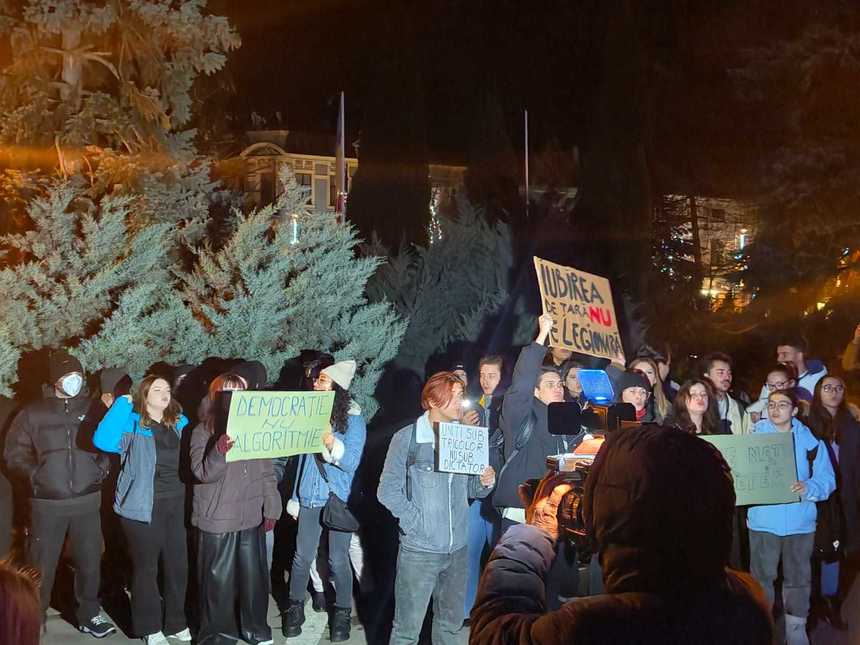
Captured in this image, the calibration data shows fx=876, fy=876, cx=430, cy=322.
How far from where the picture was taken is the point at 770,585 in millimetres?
6465

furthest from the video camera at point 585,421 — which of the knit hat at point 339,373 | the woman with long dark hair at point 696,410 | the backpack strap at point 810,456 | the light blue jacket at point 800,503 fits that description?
the backpack strap at point 810,456

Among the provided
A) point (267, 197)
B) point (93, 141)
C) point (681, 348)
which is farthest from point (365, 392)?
point (267, 197)

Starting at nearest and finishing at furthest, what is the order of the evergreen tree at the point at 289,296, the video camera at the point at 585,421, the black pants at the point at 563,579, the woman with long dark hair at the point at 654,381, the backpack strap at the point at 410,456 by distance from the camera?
1. the black pants at the point at 563,579
2. the video camera at the point at 585,421
3. the backpack strap at the point at 410,456
4. the woman with long dark hair at the point at 654,381
5. the evergreen tree at the point at 289,296

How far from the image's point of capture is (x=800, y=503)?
6320 millimetres

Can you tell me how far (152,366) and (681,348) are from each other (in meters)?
14.6

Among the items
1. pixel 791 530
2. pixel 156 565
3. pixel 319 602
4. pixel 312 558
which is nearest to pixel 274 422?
pixel 312 558

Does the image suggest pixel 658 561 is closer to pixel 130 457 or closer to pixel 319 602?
pixel 130 457

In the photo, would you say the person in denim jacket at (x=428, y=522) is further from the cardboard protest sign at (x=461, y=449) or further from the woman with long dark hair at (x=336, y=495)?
the woman with long dark hair at (x=336, y=495)

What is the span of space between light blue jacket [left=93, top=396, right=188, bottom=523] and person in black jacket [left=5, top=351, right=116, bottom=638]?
0.73 feet

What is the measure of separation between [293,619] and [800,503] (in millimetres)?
3852

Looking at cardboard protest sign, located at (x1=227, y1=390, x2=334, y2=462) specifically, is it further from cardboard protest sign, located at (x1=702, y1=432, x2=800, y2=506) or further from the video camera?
cardboard protest sign, located at (x1=702, y1=432, x2=800, y2=506)

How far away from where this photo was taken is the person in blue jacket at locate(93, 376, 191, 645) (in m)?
6.36

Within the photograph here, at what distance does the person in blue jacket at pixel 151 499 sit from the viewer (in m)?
6.36

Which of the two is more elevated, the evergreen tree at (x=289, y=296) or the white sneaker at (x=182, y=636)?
the evergreen tree at (x=289, y=296)
